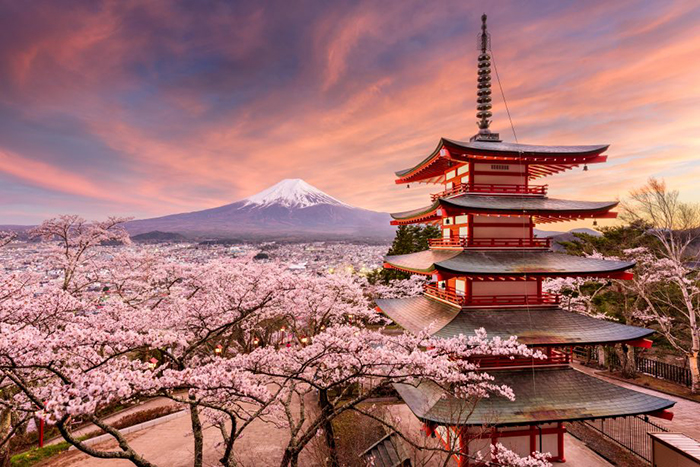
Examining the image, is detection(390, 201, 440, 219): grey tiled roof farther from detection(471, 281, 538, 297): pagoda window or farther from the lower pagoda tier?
detection(471, 281, 538, 297): pagoda window

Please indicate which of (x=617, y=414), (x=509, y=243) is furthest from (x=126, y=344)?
(x=617, y=414)

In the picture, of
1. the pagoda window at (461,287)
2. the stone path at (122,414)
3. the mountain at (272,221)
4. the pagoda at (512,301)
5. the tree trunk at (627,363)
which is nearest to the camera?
the pagoda at (512,301)

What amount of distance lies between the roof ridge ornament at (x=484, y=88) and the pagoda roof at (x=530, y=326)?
7083 millimetres

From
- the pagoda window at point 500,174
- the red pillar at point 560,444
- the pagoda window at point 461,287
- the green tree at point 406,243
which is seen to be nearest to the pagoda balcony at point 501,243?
the pagoda window at point 461,287

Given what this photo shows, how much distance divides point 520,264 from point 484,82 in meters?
7.81

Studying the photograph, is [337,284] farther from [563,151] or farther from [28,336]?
[28,336]

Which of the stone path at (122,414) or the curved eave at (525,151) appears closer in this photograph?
the curved eave at (525,151)

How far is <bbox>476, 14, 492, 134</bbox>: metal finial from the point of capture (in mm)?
13016

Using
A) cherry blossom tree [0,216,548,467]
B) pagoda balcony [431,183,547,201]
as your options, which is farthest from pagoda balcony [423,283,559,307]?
pagoda balcony [431,183,547,201]

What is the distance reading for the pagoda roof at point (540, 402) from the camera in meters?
8.64

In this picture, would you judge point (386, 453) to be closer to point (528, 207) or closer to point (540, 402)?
point (540, 402)

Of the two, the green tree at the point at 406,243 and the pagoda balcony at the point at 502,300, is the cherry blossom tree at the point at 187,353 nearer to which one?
the pagoda balcony at the point at 502,300

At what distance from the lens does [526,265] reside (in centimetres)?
1049

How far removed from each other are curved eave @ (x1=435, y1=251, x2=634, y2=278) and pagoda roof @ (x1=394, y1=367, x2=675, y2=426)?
3.22 metres
